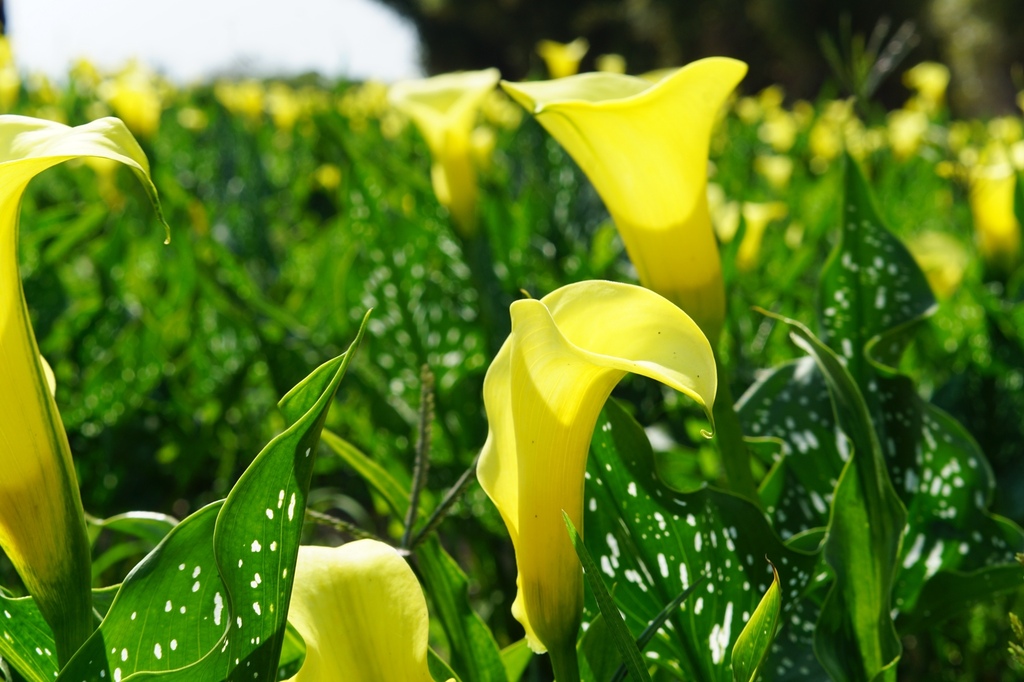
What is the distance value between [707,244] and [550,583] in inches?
10.7

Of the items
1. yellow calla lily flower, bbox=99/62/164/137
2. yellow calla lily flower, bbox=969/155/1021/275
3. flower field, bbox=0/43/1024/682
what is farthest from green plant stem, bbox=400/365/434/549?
yellow calla lily flower, bbox=99/62/164/137

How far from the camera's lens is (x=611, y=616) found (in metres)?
0.34

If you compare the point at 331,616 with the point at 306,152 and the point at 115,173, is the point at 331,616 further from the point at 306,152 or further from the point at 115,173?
the point at 306,152

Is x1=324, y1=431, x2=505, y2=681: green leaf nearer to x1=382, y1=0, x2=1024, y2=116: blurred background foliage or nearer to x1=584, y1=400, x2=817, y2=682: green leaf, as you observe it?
x1=584, y1=400, x2=817, y2=682: green leaf

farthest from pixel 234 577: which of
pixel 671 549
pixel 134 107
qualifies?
pixel 134 107

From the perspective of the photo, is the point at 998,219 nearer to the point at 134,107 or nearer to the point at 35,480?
the point at 35,480

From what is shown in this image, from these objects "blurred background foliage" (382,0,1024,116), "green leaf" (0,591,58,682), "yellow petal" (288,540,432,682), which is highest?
"yellow petal" (288,540,432,682)

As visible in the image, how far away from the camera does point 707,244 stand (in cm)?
59

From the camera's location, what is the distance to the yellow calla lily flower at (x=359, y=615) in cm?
35

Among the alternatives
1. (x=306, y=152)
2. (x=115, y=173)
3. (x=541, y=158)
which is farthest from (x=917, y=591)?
(x=306, y=152)

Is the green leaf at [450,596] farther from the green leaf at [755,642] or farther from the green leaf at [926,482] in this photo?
the green leaf at [926,482]

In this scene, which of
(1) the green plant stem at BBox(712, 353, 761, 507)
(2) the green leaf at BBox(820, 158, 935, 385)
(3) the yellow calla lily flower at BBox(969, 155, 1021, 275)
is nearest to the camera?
(1) the green plant stem at BBox(712, 353, 761, 507)

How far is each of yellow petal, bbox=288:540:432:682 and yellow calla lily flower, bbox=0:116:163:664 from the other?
10 centimetres

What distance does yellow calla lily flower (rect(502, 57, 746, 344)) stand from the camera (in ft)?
1.74
